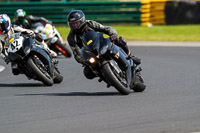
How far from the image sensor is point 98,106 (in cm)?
753

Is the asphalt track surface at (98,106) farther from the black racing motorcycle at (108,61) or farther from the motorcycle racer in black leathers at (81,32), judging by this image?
the motorcycle racer in black leathers at (81,32)

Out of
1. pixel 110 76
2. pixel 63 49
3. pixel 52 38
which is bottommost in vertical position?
pixel 63 49

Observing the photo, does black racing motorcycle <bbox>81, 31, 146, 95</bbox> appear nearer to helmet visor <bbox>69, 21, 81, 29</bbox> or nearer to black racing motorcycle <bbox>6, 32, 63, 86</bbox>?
helmet visor <bbox>69, 21, 81, 29</bbox>

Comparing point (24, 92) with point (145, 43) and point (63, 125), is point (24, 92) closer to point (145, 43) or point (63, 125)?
point (63, 125)

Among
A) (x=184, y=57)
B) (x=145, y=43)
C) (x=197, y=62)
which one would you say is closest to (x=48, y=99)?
(x=197, y=62)

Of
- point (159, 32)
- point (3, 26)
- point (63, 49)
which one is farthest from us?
point (159, 32)

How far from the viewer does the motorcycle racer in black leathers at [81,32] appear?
8617 mm

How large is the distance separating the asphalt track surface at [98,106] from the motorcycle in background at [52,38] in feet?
10.7

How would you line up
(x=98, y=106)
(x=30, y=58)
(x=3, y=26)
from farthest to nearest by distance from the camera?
(x=3, y=26), (x=30, y=58), (x=98, y=106)

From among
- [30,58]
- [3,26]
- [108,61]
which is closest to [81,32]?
[108,61]

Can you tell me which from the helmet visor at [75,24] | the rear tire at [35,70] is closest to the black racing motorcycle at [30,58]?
the rear tire at [35,70]

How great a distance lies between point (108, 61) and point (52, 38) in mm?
7385

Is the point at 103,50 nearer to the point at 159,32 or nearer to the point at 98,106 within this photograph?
the point at 98,106

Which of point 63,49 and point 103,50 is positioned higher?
point 103,50
